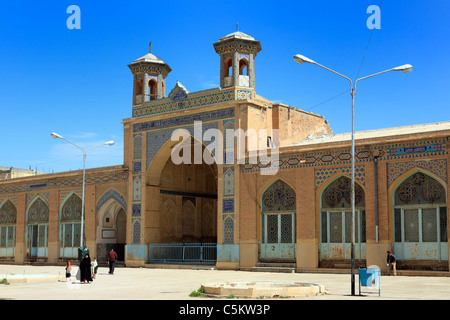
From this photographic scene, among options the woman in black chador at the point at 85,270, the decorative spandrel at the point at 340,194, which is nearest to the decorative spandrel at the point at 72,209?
the woman in black chador at the point at 85,270

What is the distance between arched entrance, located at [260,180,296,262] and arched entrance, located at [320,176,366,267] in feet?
5.00

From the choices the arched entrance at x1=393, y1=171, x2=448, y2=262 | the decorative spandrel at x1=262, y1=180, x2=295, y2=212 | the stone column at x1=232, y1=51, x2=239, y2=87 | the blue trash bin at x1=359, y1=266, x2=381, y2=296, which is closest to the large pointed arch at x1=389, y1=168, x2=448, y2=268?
the arched entrance at x1=393, y1=171, x2=448, y2=262

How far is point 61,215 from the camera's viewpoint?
33.4 metres

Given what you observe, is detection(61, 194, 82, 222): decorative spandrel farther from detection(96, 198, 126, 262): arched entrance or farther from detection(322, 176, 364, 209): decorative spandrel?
detection(322, 176, 364, 209): decorative spandrel

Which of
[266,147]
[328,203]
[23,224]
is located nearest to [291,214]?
[328,203]

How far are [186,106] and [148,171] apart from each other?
154 inches

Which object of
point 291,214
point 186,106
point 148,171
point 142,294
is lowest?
point 142,294

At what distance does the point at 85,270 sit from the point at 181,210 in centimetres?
1429

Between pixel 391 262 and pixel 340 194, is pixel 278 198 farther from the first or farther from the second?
pixel 391 262

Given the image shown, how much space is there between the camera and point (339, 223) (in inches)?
916

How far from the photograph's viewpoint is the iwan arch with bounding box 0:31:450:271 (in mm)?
21531

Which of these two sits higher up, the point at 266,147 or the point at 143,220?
the point at 266,147
